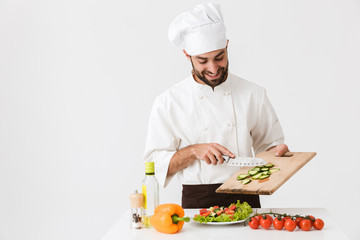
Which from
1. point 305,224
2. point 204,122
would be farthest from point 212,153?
point 305,224

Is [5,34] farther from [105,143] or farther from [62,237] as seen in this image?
[62,237]

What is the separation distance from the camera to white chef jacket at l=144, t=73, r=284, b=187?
2955 mm

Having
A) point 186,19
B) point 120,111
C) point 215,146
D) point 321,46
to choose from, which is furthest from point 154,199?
point 321,46

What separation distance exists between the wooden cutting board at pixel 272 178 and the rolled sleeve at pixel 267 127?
29cm

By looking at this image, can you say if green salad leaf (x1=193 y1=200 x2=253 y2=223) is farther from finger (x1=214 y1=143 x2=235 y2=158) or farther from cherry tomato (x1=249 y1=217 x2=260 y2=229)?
finger (x1=214 y1=143 x2=235 y2=158)

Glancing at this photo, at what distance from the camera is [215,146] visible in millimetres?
2801

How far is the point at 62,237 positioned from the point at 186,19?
9.15ft

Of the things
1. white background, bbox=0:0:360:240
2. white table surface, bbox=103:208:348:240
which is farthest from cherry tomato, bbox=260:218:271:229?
white background, bbox=0:0:360:240

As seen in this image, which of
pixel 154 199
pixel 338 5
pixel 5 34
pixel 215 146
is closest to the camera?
pixel 154 199

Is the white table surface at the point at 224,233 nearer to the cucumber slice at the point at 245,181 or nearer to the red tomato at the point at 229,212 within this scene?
the red tomato at the point at 229,212

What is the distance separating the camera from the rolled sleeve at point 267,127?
3150 mm

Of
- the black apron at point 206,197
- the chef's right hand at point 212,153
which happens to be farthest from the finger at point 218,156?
the black apron at point 206,197

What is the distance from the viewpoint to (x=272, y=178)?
253 centimetres

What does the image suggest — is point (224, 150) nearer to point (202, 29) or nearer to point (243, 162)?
point (243, 162)
